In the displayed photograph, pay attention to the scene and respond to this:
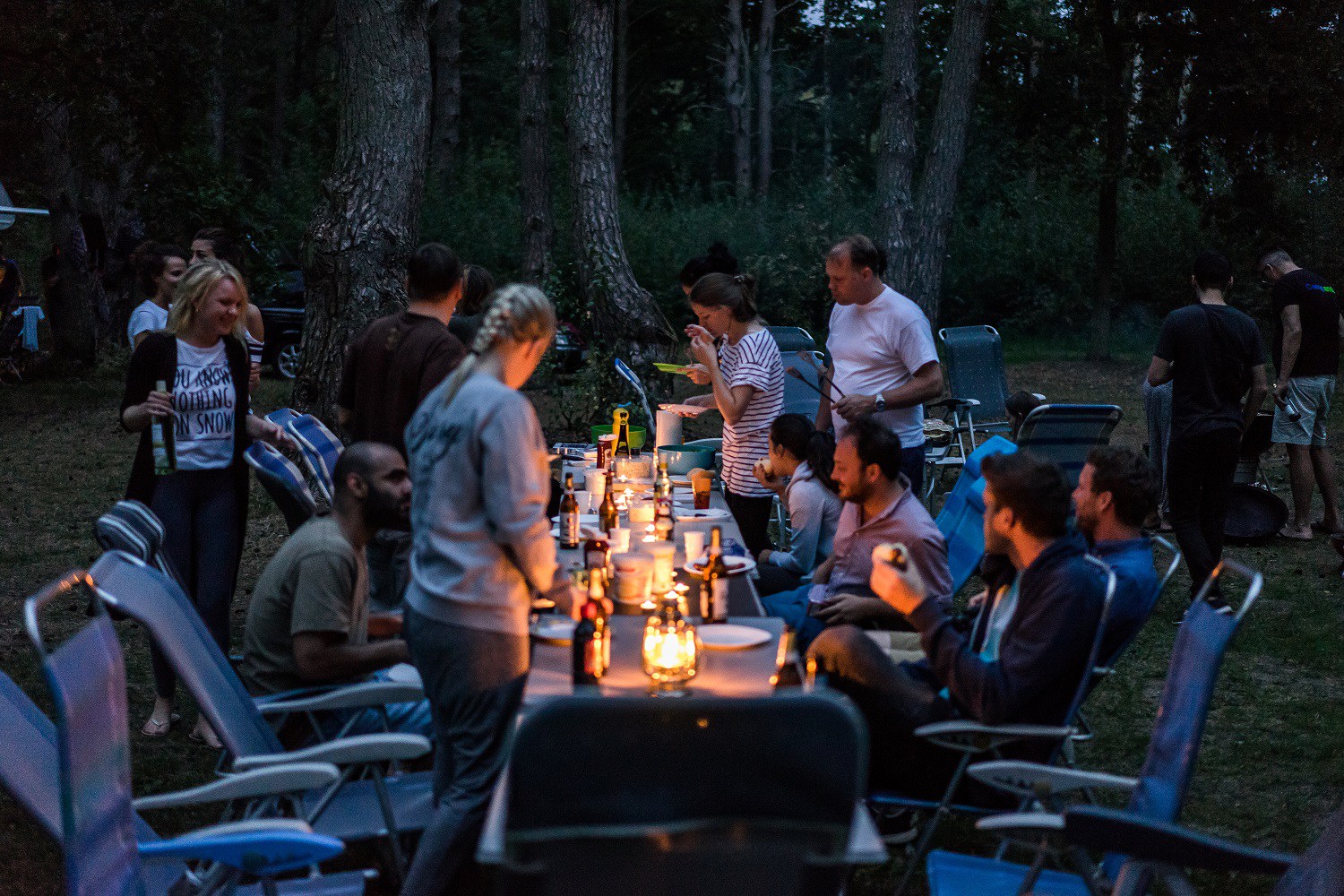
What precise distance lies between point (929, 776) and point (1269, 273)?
628 centimetres

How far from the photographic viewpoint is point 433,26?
28.2 metres

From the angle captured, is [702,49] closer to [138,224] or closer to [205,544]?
[138,224]

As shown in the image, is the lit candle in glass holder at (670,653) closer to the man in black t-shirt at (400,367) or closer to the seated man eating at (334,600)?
the seated man eating at (334,600)

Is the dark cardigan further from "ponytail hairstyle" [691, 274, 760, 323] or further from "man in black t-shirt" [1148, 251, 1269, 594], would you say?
"man in black t-shirt" [1148, 251, 1269, 594]

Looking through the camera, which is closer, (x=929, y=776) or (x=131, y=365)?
(x=929, y=776)

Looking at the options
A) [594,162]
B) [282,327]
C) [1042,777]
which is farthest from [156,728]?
[282,327]

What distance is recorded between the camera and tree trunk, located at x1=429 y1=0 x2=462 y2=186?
22.4 metres

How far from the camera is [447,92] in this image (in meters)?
23.1

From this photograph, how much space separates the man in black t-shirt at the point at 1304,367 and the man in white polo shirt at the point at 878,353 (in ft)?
12.3

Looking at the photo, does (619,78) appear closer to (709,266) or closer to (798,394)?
(798,394)

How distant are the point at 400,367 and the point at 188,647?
163 centimetres

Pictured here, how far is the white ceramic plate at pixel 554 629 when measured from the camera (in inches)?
138

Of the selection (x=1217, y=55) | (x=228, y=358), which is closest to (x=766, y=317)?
(x=1217, y=55)

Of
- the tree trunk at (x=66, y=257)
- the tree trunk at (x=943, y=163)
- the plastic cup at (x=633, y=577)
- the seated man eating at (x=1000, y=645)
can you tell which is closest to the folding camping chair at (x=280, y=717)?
the plastic cup at (x=633, y=577)
